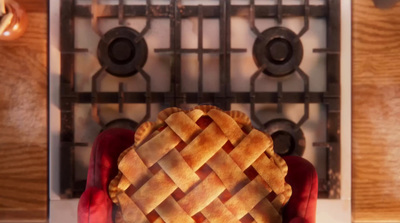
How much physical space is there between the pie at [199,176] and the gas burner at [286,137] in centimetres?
25

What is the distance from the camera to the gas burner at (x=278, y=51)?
1081 mm

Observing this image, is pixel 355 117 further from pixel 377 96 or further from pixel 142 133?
pixel 142 133

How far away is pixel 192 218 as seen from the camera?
2.73ft

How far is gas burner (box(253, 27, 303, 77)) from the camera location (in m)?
1.08

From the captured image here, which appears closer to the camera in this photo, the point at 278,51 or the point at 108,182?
the point at 108,182

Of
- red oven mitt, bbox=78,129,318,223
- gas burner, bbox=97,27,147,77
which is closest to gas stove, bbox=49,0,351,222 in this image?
gas burner, bbox=97,27,147,77

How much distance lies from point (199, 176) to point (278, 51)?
18.2 inches

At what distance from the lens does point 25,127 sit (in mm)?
1104

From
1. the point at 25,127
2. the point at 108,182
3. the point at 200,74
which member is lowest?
the point at 108,182

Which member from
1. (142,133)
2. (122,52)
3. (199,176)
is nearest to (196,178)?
(199,176)

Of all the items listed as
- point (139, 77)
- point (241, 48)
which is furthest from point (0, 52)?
point (241, 48)

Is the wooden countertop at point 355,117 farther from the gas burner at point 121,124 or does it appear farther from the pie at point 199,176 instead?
the pie at point 199,176

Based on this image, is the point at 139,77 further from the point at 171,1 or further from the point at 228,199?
the point at 228,199

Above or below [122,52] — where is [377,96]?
below
